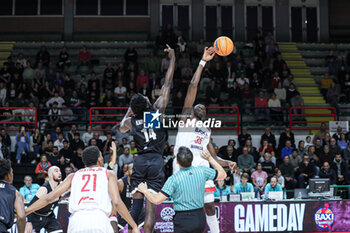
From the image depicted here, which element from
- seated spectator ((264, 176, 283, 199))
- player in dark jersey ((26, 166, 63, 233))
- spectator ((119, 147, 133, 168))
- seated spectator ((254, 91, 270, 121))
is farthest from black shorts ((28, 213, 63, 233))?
seated spectator ((254, 91, 270, 121))

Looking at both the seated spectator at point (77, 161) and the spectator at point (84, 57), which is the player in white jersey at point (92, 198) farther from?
the spectator at point (84, 57)

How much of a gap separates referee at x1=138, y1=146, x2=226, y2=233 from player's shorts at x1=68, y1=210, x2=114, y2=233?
0.92 m

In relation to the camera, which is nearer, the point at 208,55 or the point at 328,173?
the point at 208,55

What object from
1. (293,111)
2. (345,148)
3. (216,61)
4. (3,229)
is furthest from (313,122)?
(3,229)

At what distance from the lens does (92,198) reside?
5926 millimetres

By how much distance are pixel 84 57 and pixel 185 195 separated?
16.8 metres

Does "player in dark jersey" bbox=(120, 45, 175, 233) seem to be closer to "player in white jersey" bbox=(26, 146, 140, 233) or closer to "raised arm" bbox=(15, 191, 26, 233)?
"player in white jersey" bbox=(26, 146, 140, 233)

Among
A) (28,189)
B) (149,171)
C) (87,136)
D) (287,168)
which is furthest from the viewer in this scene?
(87,136)

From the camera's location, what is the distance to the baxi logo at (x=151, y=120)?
763 centimetres

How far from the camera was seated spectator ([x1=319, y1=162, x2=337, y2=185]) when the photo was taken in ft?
52.9

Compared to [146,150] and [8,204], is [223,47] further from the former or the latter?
[8,204]

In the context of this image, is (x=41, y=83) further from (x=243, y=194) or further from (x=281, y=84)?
(x=243, y=194)

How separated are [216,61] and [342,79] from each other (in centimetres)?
533

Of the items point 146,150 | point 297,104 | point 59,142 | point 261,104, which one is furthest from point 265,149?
point 146,150
